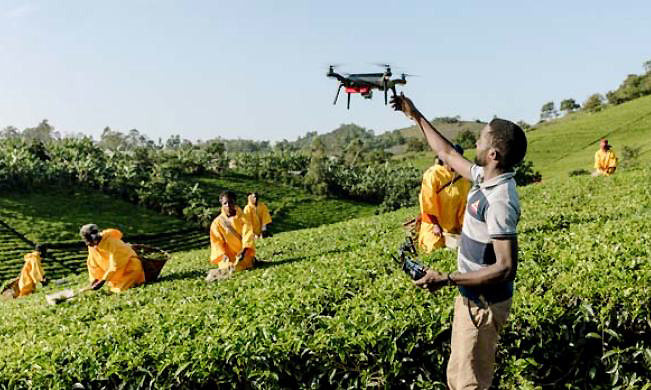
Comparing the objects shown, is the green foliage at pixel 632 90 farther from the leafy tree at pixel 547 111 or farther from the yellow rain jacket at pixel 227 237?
the yellow rain jacket at pixel 227 237

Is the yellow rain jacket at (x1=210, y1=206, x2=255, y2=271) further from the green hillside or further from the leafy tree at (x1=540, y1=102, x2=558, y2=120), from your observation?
the leafy tree at (x1=540, y1=102, x2=558, y2=120)

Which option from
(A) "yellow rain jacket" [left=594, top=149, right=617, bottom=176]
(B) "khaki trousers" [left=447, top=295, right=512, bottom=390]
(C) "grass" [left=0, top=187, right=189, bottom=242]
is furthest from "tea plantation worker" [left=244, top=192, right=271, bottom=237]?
(C) "grass" [left=0, top=187, right=189, bottom=242]

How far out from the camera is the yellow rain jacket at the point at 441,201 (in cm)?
858

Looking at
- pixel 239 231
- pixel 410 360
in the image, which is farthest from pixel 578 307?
pixel 239 231

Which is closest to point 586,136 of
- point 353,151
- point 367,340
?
point 353,151

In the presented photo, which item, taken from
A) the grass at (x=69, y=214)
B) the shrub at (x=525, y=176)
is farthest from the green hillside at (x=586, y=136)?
the grass at (x=69, y=214)

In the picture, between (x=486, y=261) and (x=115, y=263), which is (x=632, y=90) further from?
(x=486, y=261)

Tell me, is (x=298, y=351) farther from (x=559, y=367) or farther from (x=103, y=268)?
(x=103, y=268)

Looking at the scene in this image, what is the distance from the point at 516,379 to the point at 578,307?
0.80 m

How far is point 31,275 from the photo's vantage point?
15.1 metres

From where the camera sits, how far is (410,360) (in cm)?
479

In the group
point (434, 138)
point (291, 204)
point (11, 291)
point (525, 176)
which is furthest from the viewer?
point (291, 204)

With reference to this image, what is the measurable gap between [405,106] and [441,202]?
4040 millimetres

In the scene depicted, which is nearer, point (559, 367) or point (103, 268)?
point (559, 367)
